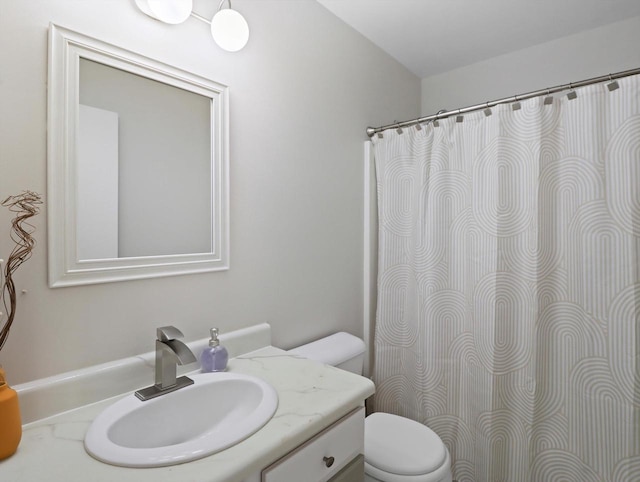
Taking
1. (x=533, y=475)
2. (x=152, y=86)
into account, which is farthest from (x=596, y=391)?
(x=152, y=86)

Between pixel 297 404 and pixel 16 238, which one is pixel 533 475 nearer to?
pixel 297 404

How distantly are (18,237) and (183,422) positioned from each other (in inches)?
25.2

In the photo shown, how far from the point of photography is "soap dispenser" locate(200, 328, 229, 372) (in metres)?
1.14

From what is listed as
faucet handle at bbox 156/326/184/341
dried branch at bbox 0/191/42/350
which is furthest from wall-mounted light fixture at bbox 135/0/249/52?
faucet handle at bbox 156/326/184/341

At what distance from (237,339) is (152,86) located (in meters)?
0.89

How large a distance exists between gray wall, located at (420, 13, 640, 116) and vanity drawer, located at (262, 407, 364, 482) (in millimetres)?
2107

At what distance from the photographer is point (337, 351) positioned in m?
1.59

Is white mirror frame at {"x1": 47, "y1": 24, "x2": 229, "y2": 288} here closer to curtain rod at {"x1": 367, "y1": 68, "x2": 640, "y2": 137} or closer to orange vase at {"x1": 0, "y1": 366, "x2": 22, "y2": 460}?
orange vase at {"x1": 0, "y1": 366, "x2": 22, "y2": 460}

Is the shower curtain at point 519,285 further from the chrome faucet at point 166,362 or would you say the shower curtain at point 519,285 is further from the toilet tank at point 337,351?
the chrome faucet at point 166,362

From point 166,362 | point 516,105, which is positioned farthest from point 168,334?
point 516,105

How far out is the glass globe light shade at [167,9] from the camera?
1.04m

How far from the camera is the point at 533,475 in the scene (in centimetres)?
152

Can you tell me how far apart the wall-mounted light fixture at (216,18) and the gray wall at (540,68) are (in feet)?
5.44

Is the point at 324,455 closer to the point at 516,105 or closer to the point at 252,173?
the point at 252,173
